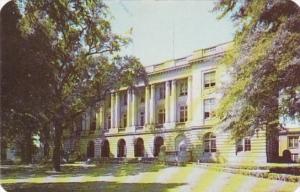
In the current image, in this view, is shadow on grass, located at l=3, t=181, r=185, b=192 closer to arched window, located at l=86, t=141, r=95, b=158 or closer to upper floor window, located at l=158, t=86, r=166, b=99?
arched window, located at l=86, t=141, r=95, b=158

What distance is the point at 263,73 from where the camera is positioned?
5.74m

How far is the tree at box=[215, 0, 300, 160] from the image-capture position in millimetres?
5646

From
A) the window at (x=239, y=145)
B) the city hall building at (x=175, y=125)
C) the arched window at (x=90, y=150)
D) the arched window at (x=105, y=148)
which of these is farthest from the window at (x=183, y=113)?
the arched window at (x=90, y=150)

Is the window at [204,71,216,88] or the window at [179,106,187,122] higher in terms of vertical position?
the window at [204,71,216,88]

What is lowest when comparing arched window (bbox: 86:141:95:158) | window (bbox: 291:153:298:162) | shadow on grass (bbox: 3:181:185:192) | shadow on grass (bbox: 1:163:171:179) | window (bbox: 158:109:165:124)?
shadow on grass (bbox: 3:181:185:192)

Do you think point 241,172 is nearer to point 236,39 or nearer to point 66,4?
point 236,39

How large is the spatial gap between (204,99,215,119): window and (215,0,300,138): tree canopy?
0.11m

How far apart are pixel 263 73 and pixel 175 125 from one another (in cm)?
105

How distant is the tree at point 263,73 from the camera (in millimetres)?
5646

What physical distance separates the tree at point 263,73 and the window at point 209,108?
108 millimetres

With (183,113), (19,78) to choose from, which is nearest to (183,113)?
(183,113)

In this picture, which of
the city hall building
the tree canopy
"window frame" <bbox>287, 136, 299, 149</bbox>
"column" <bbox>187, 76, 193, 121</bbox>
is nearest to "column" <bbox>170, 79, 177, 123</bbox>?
the city hall building

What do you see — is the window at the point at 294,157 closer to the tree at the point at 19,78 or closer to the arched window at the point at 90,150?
the arched window at the point at 90,150

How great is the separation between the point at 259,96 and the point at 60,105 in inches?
85.4
